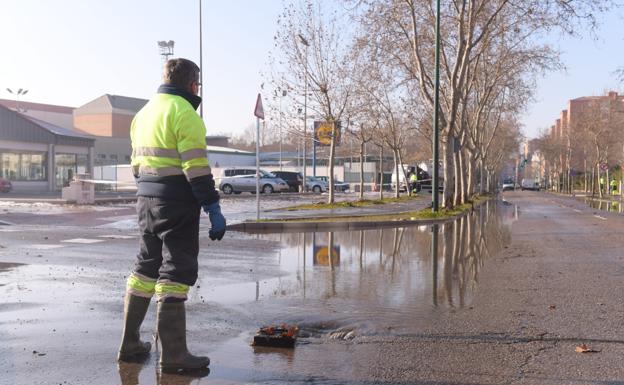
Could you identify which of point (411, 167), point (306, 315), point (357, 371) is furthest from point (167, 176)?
point (411, 167)

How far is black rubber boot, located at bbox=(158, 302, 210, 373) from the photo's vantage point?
4.38 meters

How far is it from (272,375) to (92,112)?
96358mm

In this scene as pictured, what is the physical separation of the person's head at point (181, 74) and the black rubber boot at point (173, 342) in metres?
1.54

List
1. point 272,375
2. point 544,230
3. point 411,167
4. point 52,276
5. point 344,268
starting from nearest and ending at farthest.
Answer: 1. point 272,375
2. point 52,276
3. point 344,268
4. point 544,230
5. point 411,167

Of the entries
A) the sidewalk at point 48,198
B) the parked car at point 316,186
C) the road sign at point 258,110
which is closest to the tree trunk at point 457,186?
the sidewalk at point 48,198

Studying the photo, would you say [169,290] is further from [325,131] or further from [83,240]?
[325,131]

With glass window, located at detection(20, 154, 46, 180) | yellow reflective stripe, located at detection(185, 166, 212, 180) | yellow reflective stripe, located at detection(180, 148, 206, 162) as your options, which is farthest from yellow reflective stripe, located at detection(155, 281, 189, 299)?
glass window, located at detection(20, 154, 46, 180)

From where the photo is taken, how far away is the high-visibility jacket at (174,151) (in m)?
4.34

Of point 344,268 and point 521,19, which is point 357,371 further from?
point 521,19

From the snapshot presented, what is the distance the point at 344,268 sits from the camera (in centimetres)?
980

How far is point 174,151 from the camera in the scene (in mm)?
4465

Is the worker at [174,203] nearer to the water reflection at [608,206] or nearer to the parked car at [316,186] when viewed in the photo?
the water reflection at [608,206]

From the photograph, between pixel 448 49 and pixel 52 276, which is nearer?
pixel 52 276

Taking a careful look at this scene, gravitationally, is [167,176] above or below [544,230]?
above
